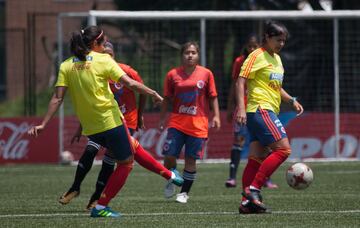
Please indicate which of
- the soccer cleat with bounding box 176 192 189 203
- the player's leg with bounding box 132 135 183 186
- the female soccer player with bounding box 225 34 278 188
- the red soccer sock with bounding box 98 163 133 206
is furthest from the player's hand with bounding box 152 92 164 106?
the female soccer player with bounding box 225 34 278 188

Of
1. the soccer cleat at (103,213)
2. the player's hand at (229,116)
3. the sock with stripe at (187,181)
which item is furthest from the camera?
the player's hand at (229,116)

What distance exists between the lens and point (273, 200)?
12.3 meters

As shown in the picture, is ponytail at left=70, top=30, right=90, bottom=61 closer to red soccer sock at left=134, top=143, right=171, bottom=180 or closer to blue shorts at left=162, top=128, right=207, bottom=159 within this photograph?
red soccer sock at left=134, top=143, right=171, bottom=180

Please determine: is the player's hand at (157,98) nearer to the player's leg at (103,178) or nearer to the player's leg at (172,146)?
the player's leg at (103,178)

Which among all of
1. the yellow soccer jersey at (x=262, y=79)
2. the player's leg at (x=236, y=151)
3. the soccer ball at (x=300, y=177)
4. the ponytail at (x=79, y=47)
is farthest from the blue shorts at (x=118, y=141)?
the player's leg at (x=236, y=151)

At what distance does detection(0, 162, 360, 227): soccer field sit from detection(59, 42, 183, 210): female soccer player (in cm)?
23

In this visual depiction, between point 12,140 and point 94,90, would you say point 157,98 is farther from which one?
point 12,140

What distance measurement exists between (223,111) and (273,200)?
359 inches

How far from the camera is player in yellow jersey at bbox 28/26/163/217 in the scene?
10141mm

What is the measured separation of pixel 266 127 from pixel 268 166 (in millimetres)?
396

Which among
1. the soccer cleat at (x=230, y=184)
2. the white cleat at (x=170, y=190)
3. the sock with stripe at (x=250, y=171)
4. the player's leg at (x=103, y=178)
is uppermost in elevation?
the sock with stripe at (x=250, y=171)

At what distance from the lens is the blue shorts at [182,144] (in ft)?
41.6

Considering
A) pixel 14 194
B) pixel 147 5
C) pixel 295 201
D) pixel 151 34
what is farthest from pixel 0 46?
pixel 295 201

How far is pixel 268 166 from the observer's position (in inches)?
416
